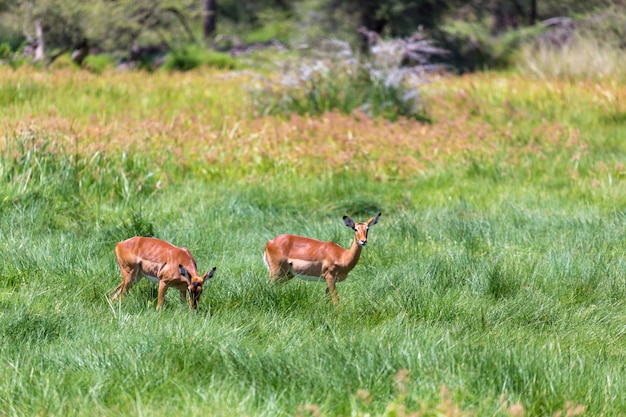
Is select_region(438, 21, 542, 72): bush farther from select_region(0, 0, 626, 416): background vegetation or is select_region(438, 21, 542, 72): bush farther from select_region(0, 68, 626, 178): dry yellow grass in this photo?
select_region(0, 68, 626, 178): dry yellow grass

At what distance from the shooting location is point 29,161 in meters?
8.26

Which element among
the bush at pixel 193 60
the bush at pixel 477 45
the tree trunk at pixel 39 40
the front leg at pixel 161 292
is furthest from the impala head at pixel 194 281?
the bush at pixel 477 45

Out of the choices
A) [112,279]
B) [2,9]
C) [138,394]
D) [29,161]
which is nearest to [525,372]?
[138,394]

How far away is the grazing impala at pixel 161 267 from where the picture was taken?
4.77 m

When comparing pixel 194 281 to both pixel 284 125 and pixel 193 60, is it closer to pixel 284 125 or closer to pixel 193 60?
pixel 284 125

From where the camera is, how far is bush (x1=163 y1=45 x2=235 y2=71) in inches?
877

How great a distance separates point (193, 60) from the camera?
22719 mm

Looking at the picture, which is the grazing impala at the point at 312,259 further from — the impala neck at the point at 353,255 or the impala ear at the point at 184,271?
the impala ear at the point at 184,271

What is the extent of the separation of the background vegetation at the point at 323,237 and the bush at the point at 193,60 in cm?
637

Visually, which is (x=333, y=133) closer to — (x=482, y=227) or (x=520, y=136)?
(x=520, y=136)

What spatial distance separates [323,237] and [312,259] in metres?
1.82

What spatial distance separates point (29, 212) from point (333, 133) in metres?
4.25

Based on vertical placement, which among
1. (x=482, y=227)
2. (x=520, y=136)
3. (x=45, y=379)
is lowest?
(x=520, y=136)

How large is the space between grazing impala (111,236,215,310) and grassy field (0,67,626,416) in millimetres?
134
